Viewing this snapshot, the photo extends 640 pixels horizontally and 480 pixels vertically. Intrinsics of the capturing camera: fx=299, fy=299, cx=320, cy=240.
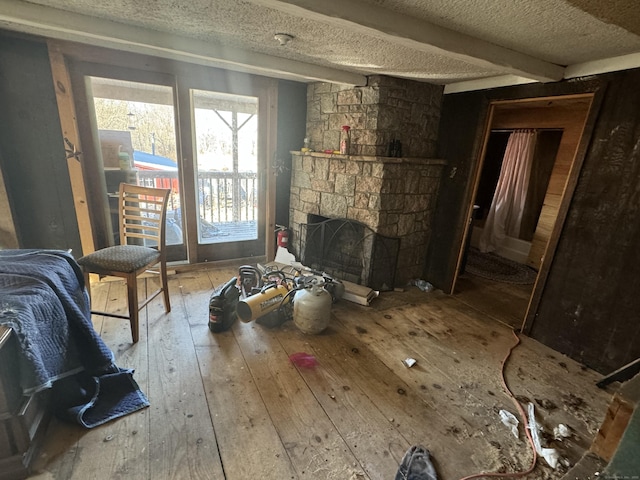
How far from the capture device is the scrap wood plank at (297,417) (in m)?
1.41

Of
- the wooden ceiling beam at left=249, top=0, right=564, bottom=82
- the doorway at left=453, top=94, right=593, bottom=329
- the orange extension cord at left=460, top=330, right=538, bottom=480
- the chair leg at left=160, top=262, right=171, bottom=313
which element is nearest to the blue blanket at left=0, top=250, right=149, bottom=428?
the chair leg at left=160, top=262, right=171, bottom=313

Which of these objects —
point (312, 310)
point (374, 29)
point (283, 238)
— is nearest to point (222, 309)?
point (312, 310)

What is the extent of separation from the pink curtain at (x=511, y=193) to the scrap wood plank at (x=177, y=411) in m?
4.42

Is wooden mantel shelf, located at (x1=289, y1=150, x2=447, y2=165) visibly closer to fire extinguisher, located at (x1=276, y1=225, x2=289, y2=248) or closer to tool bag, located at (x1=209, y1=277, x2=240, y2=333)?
fire extinguisher, located at (x1=276, y1=225, x2=289, y2=248)

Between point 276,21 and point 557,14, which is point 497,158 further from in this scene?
point 276,21

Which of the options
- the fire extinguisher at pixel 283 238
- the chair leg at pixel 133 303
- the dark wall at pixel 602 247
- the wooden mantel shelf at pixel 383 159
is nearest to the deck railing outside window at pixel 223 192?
the fire extinguisher at pixel 283 238

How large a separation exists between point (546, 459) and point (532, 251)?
3.31 m

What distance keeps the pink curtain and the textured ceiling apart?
7.72 ft

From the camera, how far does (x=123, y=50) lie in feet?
8.45

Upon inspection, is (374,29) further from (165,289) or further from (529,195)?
(529,195)

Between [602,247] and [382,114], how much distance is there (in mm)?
1988

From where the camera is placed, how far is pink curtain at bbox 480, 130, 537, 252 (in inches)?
166

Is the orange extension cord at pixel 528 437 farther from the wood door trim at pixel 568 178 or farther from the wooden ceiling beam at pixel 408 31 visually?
the wooden ceiling beam at pixel 408 31

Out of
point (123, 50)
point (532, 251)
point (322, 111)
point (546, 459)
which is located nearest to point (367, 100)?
point (322, 111)
